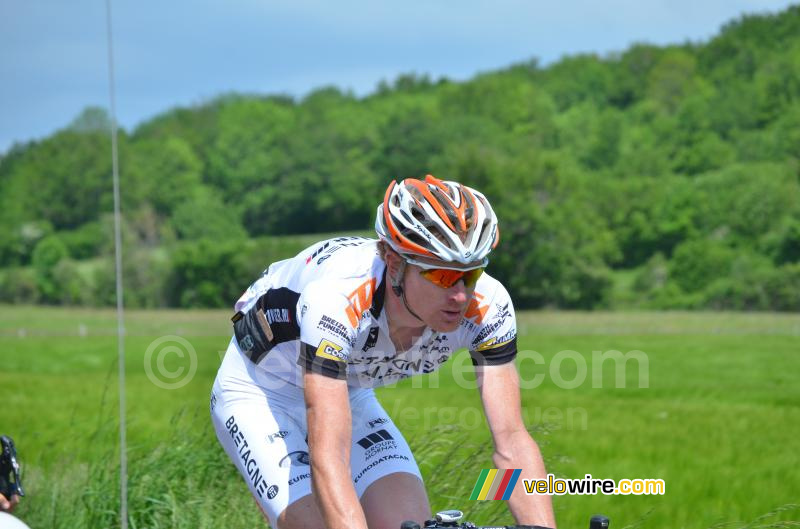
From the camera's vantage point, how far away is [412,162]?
118375 mm

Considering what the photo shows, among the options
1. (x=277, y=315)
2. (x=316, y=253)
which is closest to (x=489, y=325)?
(x=316, y=253)

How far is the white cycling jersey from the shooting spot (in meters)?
3.77

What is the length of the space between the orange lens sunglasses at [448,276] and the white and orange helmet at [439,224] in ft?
0.13

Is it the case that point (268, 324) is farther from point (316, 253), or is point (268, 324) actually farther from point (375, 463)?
point (375, 463)

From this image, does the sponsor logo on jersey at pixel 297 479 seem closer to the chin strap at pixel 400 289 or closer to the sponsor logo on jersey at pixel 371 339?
the sponsor logo on jersey at pixel 371 339

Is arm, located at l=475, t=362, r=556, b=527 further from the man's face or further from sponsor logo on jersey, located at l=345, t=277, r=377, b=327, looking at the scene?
sponsor logo on jersey, located at l=345, t=277, r=377, b=327

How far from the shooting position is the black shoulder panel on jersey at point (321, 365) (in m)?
3.68

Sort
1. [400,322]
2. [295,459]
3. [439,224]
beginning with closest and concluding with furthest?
[439,224] < [400,322] < [295,459]

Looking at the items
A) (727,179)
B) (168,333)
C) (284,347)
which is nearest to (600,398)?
(284,347)

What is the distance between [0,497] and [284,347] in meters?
1.28

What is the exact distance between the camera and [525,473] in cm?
385

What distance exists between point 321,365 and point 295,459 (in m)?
0.71

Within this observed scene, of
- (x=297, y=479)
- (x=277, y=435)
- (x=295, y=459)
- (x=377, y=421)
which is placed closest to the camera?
(x=297, y=479)

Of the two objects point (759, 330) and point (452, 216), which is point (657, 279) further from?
point (452, 216)
